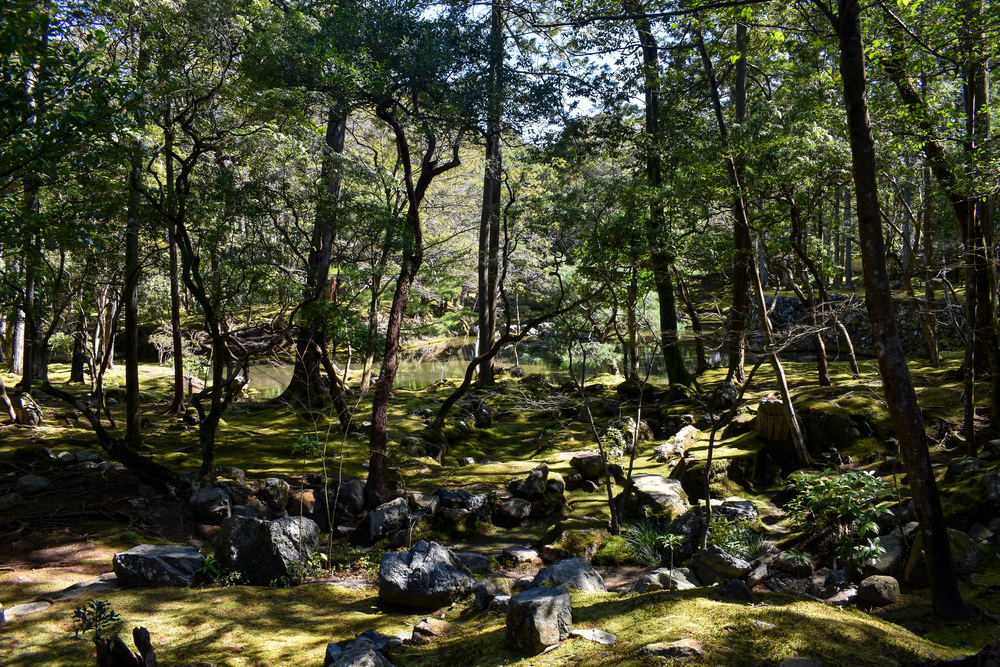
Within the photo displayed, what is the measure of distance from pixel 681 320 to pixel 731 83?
6.70 m

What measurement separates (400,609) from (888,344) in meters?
4.12

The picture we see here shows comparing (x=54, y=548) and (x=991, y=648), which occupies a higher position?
(x=991, y=648)

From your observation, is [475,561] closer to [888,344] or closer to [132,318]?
[888,344]

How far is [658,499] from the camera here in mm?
7570

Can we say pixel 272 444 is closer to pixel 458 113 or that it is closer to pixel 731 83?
pixel 458 113

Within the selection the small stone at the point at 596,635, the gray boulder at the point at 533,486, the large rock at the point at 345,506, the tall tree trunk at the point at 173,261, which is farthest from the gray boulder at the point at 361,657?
the tall tree trunk at the point at 173,261

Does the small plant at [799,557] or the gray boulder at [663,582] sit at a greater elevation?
the small plant at [799,557]

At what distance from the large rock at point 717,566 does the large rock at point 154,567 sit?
457cm

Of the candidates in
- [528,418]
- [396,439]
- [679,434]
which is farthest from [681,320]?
[396,439]

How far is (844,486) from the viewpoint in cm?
509

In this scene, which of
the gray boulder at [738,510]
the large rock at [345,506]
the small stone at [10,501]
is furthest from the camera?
the large rock at [345,506]

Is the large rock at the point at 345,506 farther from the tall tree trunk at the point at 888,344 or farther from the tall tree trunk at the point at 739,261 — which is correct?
the tall tree trunk at the point at 739,261

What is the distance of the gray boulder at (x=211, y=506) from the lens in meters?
7.55

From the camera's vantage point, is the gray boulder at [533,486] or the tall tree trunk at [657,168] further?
the tall tree trunk at [657,168]
